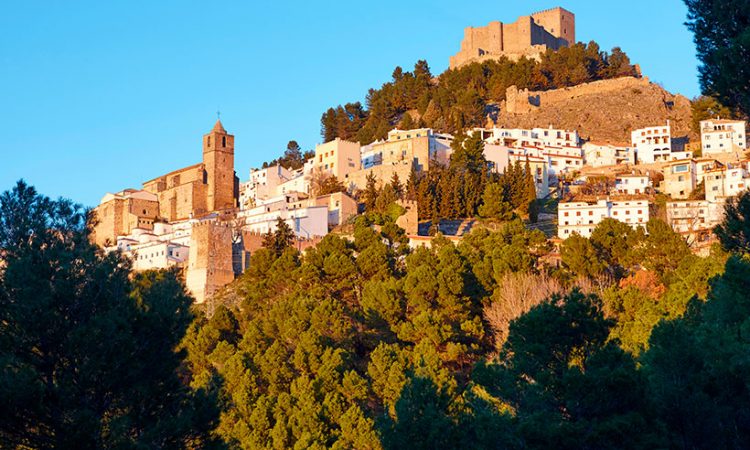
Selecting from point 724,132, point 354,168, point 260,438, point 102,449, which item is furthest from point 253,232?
point 102,449

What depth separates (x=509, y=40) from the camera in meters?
93.6

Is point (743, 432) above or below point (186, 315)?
below

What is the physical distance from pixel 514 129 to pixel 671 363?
190 ft

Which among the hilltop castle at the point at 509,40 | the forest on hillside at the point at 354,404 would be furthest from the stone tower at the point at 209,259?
the hilltop castle at the point at 509,40

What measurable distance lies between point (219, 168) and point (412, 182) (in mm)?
20128

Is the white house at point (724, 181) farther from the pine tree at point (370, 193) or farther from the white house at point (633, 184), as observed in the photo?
the pine tree at point (370, 193)

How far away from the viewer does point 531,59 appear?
296 feet

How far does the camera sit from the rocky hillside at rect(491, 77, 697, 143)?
82.2 meters

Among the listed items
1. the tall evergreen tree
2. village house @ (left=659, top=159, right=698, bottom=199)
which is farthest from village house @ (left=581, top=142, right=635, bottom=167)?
the tall evergreen tree

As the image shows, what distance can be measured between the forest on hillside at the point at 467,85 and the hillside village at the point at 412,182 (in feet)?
7.00

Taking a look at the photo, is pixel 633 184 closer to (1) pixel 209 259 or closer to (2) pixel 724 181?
(2) pixel 724 181

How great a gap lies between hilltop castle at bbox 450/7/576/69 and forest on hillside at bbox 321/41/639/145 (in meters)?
2.58

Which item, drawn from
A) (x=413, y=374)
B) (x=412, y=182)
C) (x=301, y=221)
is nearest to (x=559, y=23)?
(x=412, y=182)

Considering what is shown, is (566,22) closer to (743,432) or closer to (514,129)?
(514,129)
